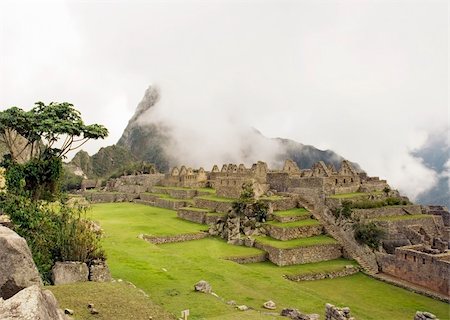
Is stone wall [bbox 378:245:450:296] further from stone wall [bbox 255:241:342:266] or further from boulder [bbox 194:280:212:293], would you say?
boulder [bbox 194:280:212:293]

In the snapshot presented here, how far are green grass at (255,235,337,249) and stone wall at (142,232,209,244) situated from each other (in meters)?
4.01

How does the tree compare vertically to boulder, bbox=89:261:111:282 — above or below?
above

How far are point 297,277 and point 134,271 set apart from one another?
9.80 metres

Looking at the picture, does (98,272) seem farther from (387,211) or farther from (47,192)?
(387,211)

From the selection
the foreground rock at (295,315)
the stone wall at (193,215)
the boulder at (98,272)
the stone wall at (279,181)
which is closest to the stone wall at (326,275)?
the foreground rock at (295,315)

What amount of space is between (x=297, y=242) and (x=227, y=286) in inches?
414

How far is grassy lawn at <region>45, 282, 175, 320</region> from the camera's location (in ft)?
28.0

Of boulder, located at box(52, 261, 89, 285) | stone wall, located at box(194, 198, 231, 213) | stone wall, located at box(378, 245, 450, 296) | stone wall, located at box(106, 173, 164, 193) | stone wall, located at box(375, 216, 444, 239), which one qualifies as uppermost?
stone wall, located at box(106, 173, 164, 193)

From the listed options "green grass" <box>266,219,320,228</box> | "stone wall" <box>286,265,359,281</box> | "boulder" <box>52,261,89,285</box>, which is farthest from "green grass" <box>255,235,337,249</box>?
"boulder" <box>52,261,89,285</box>

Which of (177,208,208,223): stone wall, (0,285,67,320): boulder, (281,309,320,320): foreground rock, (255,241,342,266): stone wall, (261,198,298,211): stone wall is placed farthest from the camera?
(177,208,208,223): stone wall

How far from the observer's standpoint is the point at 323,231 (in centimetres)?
2772

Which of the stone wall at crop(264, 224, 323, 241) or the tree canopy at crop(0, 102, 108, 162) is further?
the stone wall at crop(264, 224, 323, 241)

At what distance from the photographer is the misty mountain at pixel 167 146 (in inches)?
3044

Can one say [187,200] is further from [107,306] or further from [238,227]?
[107,306]
